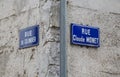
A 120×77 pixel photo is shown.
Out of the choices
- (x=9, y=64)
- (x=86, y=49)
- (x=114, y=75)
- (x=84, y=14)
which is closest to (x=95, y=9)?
(x=84, y=14)

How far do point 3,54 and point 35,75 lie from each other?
744 millimetres

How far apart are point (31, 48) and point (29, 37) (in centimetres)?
13

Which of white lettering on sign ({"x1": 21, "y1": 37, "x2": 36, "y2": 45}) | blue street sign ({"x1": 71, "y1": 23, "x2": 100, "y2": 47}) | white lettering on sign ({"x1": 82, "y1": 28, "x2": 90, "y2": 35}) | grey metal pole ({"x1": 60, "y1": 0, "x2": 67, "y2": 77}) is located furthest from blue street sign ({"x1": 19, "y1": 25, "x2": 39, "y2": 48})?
white lettering on sign ({"x1": 82, "y1": 28, "x2": 90, "y2": 35})

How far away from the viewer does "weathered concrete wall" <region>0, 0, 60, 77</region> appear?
12.9 feet

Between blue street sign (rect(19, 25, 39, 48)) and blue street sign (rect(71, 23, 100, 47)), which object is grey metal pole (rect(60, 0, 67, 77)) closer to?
blue street sign (rect(71, 23, 100, 47))

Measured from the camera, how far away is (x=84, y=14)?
419 centimetres

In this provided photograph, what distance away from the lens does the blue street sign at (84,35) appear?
4031mm

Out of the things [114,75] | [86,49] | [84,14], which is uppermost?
[84,14]

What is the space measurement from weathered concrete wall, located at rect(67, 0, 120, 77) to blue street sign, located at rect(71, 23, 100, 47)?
0.06m

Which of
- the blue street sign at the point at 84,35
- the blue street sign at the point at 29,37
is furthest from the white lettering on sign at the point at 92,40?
the blue street sign at the point at 29,37

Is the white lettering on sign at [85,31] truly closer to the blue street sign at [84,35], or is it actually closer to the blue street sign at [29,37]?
the blue street sign at [84,35]

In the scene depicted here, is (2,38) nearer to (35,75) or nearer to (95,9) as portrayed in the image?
(35,75)

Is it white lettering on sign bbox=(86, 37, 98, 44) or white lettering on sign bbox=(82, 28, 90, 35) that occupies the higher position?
white lettering on sign bbox=(82, 28, 90, 35)

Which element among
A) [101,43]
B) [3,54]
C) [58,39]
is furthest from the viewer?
[3,54]
